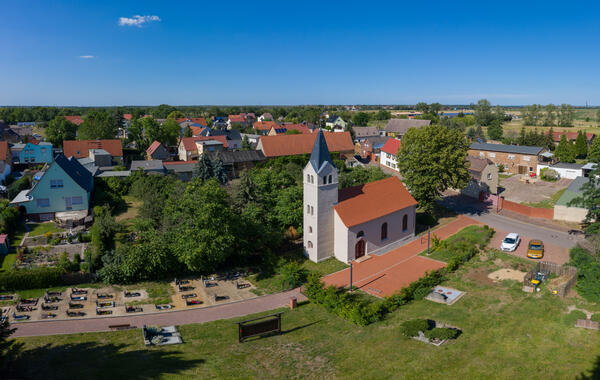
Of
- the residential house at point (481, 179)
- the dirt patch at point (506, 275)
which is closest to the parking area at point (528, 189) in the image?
the residential house at point (481, 179)

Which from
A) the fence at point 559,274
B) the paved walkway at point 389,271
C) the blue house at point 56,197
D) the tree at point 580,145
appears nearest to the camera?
the fence at point 559,274

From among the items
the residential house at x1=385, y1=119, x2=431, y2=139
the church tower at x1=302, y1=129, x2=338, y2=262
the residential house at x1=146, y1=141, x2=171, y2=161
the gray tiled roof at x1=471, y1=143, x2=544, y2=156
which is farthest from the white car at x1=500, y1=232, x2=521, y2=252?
the residential house at x1=385, y1=119, x2=431, y2=139

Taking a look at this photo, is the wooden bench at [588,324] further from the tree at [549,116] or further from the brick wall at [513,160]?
the tree at [549,116]

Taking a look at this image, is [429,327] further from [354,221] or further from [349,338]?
[354,221]

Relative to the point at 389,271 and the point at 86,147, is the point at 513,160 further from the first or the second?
the point at 86,147

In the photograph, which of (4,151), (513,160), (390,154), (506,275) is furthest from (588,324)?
(4,151)

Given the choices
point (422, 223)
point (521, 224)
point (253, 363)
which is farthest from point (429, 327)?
point (521, 224)

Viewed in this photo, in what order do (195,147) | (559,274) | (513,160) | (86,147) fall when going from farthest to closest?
1. (195,147)
2. (86,147)
3. (513,160)
4. (559,274)
